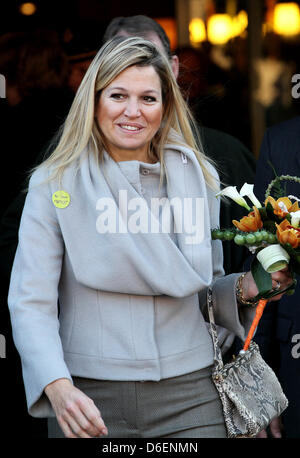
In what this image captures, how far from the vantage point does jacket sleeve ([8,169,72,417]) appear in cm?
236

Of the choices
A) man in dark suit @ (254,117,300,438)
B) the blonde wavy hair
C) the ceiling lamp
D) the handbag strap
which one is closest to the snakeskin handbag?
the handbag strap

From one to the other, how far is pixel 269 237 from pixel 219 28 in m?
5.07

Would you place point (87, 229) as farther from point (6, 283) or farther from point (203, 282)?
point (6, 283)

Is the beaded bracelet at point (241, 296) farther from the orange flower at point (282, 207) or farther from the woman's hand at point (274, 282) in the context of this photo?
the orange flower at point (282, 207)

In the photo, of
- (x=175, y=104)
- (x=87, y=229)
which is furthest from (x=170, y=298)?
(x=175, y=104)

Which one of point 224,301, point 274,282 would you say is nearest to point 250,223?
point 274,282

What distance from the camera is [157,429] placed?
2447 millimetres

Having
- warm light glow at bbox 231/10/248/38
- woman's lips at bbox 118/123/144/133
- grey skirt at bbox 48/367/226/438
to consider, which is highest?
warm light glow at bbox 231/10/248/38

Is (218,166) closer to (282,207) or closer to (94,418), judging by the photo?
(282,207)

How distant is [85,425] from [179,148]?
96 cm

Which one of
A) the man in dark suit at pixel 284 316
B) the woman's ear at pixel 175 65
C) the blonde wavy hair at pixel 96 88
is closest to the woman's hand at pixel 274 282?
the blonde wavy hair at pixel 96 88

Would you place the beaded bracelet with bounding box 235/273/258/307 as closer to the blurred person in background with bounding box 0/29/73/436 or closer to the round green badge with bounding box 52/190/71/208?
the round green badge with bounding box 52/190/71/208

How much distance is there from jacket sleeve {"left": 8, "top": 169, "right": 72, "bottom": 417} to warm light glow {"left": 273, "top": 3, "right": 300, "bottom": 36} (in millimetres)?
5068

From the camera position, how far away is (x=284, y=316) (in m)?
3.23
